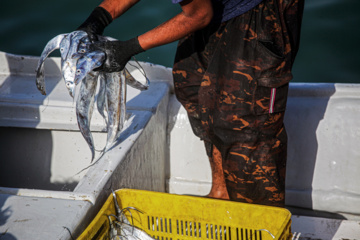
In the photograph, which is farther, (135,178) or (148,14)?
(148,14)

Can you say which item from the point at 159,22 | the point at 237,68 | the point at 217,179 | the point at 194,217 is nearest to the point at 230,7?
the point at 237,68

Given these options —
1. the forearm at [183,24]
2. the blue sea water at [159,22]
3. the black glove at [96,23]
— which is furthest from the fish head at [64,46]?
the blue sea water at [159,22]

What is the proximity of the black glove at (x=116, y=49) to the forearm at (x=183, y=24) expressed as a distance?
34 millimetres

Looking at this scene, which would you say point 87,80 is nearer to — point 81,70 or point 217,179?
point 81,70

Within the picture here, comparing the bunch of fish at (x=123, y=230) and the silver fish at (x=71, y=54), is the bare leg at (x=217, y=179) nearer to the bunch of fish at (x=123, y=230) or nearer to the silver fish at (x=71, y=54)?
the bunch of fish at (x=123, y=230)

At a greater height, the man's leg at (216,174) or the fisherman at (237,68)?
the fisherman at (237,68)

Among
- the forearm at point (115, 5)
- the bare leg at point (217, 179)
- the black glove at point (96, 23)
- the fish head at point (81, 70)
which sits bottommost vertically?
the bare leg at point (217, 179)

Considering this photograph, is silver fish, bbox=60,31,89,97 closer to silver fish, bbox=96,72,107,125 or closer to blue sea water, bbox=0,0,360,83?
silver fish, bbox=96,72,107,125

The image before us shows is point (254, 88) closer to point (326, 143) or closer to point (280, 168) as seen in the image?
point (280, 168)

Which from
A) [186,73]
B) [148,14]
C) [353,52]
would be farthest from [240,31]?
[148,14]

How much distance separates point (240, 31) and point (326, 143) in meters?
1.04

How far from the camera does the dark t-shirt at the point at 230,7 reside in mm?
2043

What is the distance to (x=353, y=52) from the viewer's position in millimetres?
5109

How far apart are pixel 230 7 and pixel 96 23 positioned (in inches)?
25.1
